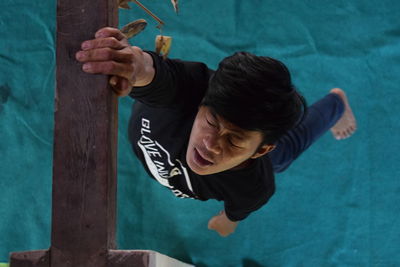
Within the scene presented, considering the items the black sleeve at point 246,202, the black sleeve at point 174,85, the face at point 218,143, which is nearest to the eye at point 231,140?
the face at point 218,143

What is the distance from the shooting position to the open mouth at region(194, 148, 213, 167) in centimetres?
63

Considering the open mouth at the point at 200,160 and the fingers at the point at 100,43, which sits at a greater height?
the fingers at the point at 100,43

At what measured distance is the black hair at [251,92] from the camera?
55 centimetres

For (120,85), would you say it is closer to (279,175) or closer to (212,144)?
(212,144)

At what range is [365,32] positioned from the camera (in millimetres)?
1229

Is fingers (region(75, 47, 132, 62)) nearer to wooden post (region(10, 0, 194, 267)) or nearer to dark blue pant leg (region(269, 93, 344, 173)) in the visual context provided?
wooden post (region(10, 0, 194, 267))

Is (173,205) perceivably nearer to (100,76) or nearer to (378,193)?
(378,193)

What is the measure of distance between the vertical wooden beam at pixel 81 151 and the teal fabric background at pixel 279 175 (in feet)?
2.60

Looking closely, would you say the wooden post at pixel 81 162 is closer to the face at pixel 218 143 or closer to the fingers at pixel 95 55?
the fingers at pixel 95 55

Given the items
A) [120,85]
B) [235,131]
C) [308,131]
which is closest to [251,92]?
[235,131]

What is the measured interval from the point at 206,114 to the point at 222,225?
59 centimetres

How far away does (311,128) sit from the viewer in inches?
41.1

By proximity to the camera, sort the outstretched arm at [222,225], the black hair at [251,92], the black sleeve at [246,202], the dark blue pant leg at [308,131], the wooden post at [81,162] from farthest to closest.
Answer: the outstretched arm at [222,225]
the dark blue pant leg at [308,131]
the black sleeve at [246,202]
the black hair at [251,92]
the wooden post at [81,162]

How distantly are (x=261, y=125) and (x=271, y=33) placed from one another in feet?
2.38
